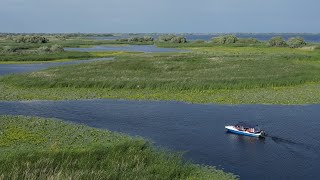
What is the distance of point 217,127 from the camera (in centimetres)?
3788

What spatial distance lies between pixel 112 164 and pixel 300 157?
14.9 meters

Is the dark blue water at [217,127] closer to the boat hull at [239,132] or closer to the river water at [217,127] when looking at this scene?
the river water at [217,127]

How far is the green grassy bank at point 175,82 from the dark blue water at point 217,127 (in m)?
3.44

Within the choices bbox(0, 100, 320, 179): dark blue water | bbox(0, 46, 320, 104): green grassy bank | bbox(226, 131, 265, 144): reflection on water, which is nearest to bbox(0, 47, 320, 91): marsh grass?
bbox(0, 46, 320, 104): green grassy bank

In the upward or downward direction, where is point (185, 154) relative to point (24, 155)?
downward

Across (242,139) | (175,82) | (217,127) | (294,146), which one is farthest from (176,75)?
(294,146)

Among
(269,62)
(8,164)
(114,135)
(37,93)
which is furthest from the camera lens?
(269,62)

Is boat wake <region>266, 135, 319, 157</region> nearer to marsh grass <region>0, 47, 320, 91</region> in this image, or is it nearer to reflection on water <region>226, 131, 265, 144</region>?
reflection on water <region>226, 131, 265, 144</region>

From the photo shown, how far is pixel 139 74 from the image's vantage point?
6425 cm

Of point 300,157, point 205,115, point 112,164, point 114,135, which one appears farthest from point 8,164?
point 205,115

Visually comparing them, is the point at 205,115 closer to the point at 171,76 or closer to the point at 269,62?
the point at 171,76

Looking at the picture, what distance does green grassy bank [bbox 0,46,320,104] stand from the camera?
167ft

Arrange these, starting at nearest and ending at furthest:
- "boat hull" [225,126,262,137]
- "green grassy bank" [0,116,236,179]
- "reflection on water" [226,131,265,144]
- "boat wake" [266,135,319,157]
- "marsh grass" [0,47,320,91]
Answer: "green grassy bank" [0,116,236,179] < "boat wake" [266,135,319,157] < "reflection on water" [226,131,265,144] < "boat hull" [225,126,262,137] < "marsh grass" [0,47,320,91]

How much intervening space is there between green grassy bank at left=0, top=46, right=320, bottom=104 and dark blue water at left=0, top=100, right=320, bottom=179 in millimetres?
3439
